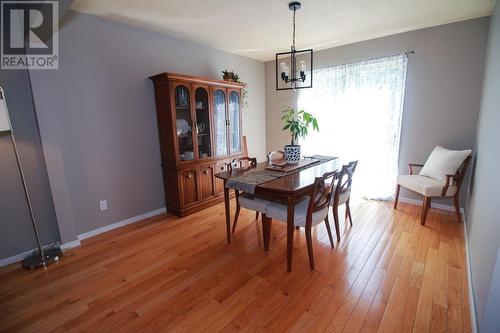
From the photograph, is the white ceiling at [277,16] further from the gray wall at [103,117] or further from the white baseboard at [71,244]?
the white baseboard at [71,244]

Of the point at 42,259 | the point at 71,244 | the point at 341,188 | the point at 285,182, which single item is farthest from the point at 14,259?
the point at 341,188

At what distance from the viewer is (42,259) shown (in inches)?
88.4

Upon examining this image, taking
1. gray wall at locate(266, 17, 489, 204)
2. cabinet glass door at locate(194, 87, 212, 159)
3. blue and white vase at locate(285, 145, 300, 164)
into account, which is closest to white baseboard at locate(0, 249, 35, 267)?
cabinet glass door at locate(194, 87, 212, 159)

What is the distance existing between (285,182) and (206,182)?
1.69 m

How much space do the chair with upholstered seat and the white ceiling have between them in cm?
158

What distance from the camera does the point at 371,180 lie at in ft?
12.1

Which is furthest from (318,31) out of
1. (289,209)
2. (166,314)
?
(166,314)

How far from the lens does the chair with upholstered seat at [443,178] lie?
275 centimetres

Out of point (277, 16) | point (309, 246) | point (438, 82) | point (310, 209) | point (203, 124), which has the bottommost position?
point (309, 246)

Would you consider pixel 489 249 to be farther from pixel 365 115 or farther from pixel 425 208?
pixel 365 115

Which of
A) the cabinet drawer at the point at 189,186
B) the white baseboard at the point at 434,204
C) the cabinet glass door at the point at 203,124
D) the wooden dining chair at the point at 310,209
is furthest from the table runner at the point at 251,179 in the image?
the white baseboard at the point at 434,204

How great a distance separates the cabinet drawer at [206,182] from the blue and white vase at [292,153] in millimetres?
1217

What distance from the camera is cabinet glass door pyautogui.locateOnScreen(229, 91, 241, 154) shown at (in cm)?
376

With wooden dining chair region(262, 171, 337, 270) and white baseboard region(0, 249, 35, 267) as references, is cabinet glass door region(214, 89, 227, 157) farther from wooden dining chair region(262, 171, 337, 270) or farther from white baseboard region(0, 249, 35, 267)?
white baseboard region(0, 249, 35, 267)
